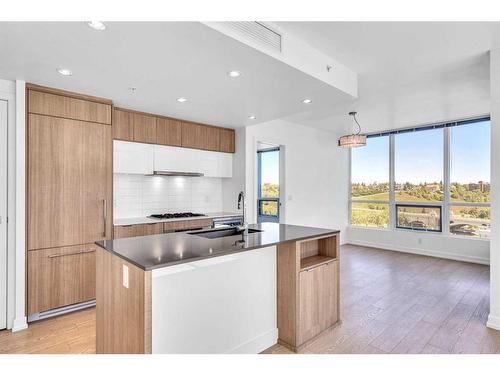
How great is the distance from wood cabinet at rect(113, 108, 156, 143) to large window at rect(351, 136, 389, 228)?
16.2 ft

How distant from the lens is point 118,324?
1.81 m

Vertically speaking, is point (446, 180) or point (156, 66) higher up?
point (156, 66)

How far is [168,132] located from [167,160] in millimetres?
425

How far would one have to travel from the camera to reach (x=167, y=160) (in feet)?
14.1

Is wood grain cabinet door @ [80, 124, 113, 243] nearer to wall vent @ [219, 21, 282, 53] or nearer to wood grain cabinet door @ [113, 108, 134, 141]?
wood grain cabinet door @ [113, 108, 134, 141]

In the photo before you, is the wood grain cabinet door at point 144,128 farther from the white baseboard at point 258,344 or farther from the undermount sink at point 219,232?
the white baseboard at point 258,344

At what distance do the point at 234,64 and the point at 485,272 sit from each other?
201 inches

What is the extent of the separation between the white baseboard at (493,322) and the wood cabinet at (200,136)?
4.10m

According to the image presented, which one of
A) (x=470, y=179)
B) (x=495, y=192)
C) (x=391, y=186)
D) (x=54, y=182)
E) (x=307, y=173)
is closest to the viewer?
(x=495, y=192)

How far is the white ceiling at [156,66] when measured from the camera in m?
1.94

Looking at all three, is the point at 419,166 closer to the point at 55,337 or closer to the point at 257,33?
the point at 257,33

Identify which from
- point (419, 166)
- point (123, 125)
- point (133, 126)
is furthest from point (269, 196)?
point (123, 125)

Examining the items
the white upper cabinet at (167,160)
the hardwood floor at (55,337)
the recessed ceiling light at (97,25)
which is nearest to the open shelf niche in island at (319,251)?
the hardwood floor at (55,337)

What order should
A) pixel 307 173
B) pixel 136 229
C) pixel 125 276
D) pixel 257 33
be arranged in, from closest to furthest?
pixel 125 276 < pixel 257 33 < pixel 136 229 < pixel 307 173
